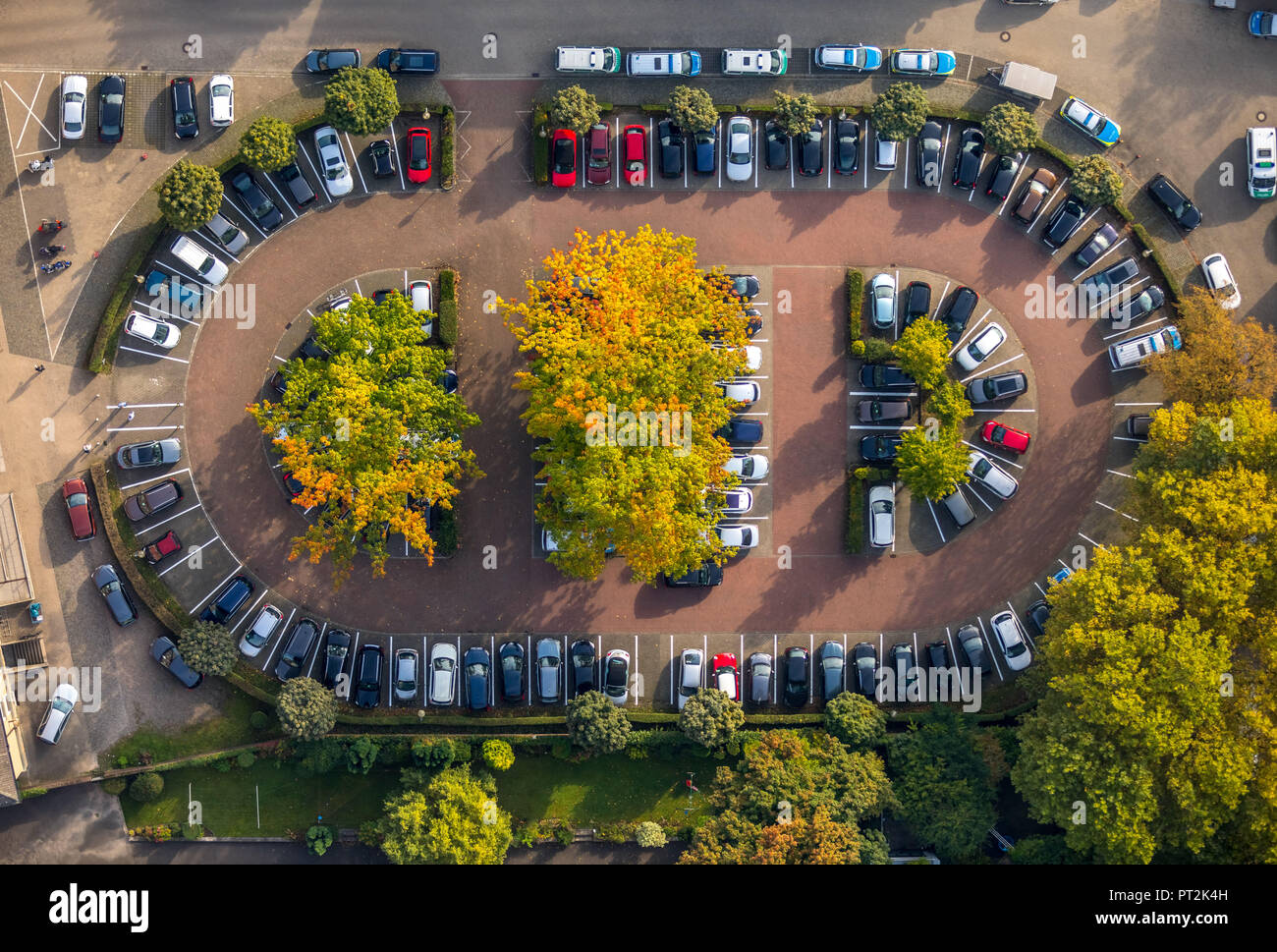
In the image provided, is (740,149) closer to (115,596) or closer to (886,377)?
(886,377)

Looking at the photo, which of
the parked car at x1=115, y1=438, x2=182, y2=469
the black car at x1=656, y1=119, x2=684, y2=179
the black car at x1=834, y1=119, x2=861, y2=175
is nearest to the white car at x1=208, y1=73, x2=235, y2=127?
the parked car at x1=115, y1=438, x2=182, y2=469

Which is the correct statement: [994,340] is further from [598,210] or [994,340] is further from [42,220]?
[42,220]

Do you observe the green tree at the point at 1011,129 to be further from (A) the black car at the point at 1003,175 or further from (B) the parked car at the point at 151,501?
(B) the parked car at the point at 151,501

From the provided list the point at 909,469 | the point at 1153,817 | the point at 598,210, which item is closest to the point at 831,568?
the point at 909,469

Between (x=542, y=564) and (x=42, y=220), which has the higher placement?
(x=42, y=220)
